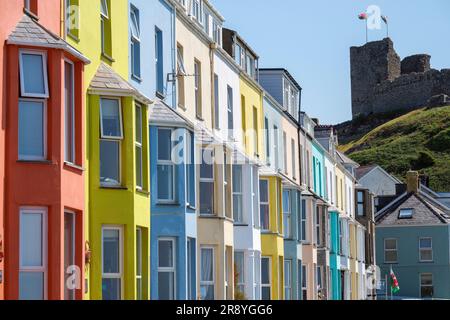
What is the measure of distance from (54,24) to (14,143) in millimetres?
3056

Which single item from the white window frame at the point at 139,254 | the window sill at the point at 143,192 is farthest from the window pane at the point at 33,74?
the white window frame at the point at 139,254

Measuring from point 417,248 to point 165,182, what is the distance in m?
50.9

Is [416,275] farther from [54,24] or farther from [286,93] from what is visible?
[54,24]

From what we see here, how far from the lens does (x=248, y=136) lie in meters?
37.5

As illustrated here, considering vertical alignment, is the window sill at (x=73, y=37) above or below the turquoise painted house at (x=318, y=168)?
below

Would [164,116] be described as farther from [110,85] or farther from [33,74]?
[33,74]

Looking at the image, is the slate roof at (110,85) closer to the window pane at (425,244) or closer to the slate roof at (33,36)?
the slate roof at (33,36)

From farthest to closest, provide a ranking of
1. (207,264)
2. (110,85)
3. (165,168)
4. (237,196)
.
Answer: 1. (237,196)
2. (207,264)
3. (165,168)
4. (110,85)

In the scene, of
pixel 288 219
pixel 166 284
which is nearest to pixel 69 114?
pixel 166 284

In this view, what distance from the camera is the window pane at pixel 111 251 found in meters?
22.0

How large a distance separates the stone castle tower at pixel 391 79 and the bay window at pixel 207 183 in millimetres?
128043

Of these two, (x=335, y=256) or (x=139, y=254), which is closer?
(x=139, y=254)

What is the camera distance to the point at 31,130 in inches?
740
